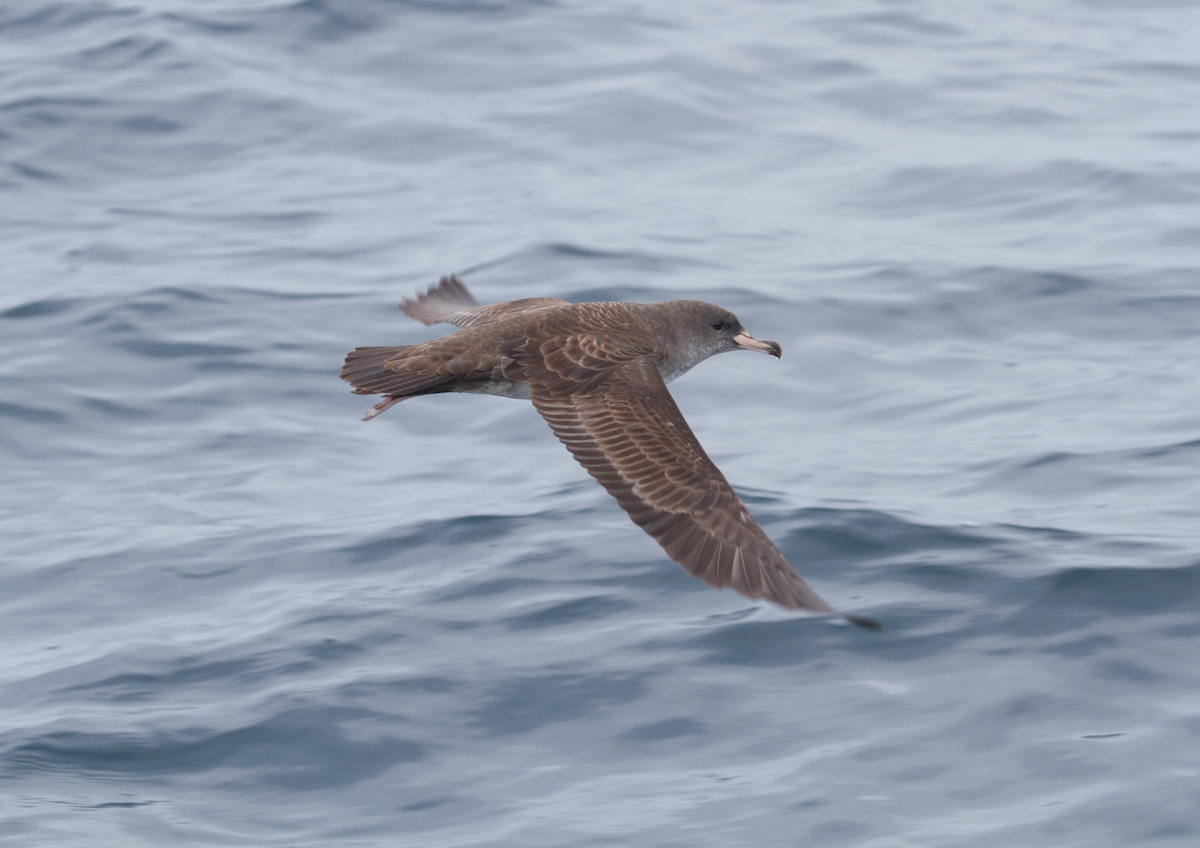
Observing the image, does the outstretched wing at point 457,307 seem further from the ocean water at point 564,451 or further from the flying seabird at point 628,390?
the ocean water at point 564,451

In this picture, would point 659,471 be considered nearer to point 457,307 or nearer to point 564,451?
point 457,307

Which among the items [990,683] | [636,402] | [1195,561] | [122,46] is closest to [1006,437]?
[1195,561]

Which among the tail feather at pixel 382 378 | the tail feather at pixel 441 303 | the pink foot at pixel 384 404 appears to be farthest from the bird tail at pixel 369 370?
the tail feather at pixel 441 303

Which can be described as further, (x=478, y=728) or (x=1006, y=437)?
(x=1006, y=437)

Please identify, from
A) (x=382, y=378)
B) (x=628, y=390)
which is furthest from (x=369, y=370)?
(x=628, y=390)

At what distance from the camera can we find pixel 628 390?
623cm

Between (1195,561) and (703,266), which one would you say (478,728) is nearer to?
(1195,561)

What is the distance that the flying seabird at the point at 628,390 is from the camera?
5523 mm

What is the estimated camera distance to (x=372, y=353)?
6711mm

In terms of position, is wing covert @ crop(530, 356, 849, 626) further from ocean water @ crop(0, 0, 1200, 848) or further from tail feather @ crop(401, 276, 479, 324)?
tail feather @ crop(401, 276, 479, 324)

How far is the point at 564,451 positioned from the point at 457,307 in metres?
1.64

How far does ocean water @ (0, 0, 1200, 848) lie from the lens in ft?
21.6

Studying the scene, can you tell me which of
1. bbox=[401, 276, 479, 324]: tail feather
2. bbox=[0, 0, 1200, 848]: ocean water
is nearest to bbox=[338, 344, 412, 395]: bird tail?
bbox=[401, 276, 479, 324]: tail feather

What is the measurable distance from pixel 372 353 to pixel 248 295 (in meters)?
5.34
